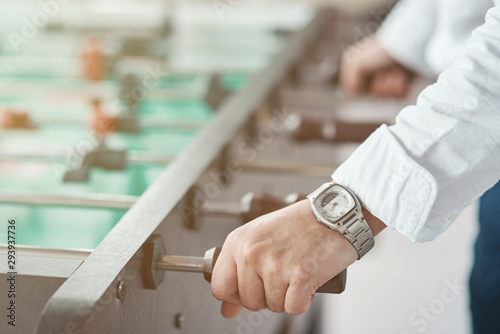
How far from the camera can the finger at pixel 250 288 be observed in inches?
30.5

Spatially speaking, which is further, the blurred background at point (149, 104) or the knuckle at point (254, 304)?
the blurred background at point (149, 104)

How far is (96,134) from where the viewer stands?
1.48m

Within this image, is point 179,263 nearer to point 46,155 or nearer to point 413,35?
point 46,155

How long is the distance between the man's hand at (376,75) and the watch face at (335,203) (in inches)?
43.2

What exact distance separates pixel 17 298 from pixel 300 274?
34cm

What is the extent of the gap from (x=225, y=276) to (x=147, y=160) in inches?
21.2

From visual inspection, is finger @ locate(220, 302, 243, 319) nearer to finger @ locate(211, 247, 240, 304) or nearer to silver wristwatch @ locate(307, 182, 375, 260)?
finger @ locate(211, 247, 240, 304)

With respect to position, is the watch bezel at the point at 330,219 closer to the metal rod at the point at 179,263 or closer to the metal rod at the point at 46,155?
the metal rod at the point at 179,263

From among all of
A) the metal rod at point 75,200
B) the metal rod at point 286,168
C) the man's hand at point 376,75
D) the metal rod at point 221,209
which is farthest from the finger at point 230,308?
the man's hand at point 376,75

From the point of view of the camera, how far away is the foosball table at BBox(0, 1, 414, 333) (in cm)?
73

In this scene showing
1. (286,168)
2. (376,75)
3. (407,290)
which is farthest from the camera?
(407,290)

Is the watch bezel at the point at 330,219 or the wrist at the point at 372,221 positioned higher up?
the watch bezel at the point at 330,219

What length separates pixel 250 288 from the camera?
0.78m

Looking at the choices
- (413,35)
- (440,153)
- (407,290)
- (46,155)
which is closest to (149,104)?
(46,155)
